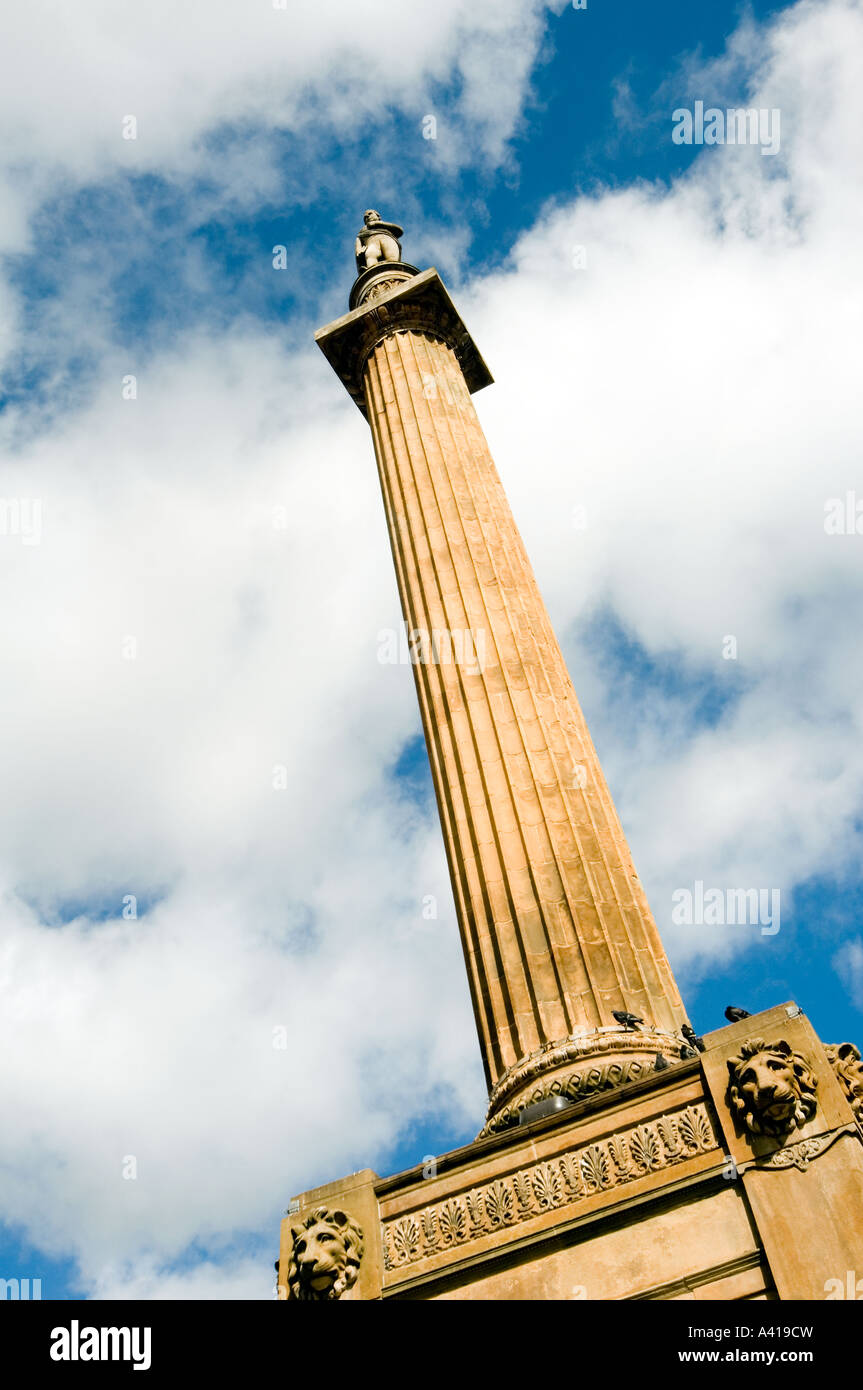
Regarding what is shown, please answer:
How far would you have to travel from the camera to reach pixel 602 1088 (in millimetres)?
10367

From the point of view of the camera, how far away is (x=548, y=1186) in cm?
977

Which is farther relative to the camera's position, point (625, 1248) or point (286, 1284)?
point (286, 1284)

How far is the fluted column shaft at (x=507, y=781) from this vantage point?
11742mm

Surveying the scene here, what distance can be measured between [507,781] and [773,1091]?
5547 mm

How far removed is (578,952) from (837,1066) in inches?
128

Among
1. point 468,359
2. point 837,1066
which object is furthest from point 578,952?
point 468,359

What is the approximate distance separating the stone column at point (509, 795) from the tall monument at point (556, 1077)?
3 cm

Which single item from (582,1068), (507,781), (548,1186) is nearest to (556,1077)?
(582,1068)

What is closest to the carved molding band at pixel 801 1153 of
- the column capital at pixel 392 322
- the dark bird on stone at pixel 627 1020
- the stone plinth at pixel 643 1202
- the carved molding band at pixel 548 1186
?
the stone plinth at pixel 643 1202

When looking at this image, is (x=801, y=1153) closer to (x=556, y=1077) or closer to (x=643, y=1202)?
(x=643, y=1202)

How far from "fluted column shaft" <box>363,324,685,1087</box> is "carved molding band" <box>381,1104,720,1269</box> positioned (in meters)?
1.52

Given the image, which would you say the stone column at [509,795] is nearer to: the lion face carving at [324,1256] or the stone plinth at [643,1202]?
the stone plinth at [643,1202]
